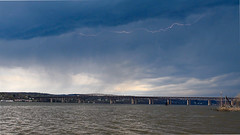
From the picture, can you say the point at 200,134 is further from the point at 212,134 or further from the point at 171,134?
the point at 171,134

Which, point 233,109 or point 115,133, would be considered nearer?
point 115,133

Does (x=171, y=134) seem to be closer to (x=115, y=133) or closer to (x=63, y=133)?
(x=115, y=133)

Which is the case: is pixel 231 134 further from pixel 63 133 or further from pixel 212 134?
pixel 63 133

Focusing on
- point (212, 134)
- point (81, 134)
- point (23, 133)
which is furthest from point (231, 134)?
point (23, 133)

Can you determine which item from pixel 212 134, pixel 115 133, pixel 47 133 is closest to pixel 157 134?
pixel 115 133

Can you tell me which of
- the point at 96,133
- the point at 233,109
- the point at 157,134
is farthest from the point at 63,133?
the point at 233,109

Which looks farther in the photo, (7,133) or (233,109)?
(233,109)

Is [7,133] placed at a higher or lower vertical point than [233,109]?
higher
